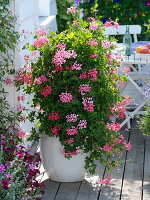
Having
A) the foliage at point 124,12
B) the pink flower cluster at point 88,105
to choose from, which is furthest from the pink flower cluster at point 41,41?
the foliage at point 124,12

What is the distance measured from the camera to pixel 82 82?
14.1 feet

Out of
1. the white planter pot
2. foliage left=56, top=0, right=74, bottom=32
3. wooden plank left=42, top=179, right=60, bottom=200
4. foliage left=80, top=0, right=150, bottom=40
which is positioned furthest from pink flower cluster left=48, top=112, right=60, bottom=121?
foliage left=80, top=0, right=150, bottom=40

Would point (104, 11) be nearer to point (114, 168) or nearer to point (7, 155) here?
point (114, 168)

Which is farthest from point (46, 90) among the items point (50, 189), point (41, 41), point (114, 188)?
point (114, 188)

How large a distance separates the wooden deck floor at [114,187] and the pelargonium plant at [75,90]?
0.20 m

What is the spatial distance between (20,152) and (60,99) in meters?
0.54

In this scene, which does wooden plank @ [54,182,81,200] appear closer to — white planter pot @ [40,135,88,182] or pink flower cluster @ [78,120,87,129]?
white planter pot @ [40,135,88,182]

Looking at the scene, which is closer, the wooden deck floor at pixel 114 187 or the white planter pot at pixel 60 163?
the wooden deck floor at pixel 114 187

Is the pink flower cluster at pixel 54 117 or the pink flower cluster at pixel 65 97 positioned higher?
the pink flower cluster at pixel 65 97

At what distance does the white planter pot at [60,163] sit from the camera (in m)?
4.49

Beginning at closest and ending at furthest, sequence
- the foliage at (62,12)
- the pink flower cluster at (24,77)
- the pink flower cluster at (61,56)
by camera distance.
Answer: the pink flower cluster at (61,56)
the pink flower cluster at (24,77)
the foliage at (62,12)

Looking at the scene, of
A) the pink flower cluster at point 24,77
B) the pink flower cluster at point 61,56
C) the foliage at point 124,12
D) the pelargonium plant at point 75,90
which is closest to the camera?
the pink flower cluster at point 61,56

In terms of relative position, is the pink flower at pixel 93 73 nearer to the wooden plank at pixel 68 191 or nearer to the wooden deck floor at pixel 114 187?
the wooden deck floor at pixel 114 187

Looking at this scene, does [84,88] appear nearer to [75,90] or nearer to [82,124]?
[75,90]
